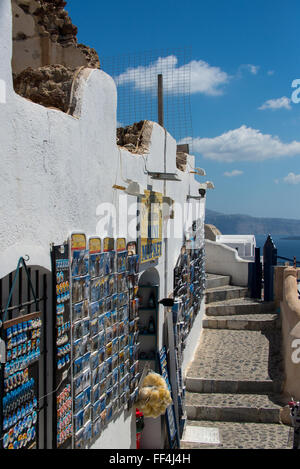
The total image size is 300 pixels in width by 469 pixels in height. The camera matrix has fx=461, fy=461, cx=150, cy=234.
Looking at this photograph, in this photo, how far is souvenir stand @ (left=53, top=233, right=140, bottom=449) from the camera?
4109 millimetres

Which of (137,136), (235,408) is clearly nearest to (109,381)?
(137,136)

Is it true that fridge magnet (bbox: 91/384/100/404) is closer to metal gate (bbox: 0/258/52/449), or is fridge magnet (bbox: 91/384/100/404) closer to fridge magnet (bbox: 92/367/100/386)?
fridge magnet (bbox: 92/367/100/386)

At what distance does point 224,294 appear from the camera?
1544 centimetres

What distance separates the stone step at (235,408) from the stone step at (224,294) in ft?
18.1

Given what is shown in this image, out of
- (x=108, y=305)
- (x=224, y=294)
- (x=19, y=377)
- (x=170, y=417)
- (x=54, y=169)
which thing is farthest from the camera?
(x=224, y=294)

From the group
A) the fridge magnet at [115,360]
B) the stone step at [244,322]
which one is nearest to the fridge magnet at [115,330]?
the fridge magnet at [115,360]

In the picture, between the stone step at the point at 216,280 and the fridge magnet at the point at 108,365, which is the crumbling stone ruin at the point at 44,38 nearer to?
the fridge magnet at the point at 108,365

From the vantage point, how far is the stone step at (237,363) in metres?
10.1

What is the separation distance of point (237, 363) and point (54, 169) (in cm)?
841

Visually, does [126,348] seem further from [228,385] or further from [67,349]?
[228,385]

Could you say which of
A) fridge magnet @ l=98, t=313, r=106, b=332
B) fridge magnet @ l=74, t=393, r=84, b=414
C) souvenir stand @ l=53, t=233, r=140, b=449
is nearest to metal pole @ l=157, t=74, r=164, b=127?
souvenir stand @ l=53, t=233, r=140, b=449

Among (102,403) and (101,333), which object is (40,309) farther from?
(102,403)

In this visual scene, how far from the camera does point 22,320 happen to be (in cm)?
340

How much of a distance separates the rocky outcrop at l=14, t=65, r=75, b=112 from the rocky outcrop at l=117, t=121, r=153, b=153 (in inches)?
89.1
